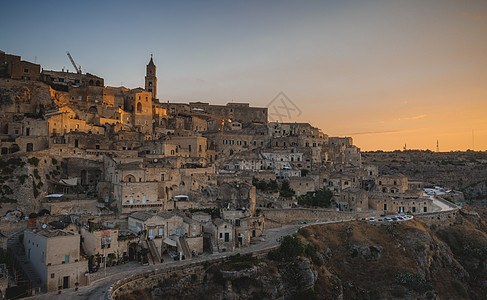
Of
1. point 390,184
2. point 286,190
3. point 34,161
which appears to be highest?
point 34,161

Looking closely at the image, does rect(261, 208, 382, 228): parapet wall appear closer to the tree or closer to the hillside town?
the hillside town

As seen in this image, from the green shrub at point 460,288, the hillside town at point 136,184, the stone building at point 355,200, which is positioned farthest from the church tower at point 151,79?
the green shrub at point 460,288

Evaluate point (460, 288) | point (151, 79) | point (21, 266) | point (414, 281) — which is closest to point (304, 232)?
point (414, 281)

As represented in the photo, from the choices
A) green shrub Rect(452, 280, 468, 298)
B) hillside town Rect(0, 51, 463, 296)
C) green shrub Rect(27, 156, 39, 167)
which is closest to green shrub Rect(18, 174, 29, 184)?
hillside town Rect(0, 51, 463, 296)

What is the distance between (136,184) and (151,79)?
140 ft

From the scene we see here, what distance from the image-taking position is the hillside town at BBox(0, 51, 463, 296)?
2947 cm

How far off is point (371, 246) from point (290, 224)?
929 centimetres

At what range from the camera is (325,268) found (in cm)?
3691

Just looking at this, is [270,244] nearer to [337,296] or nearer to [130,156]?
[337,296]

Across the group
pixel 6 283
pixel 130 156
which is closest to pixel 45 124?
pixel 130 156

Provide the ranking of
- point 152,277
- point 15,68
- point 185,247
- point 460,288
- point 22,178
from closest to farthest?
1. point 152,277
2. point 185,247
3. point 22,178
4. point 460,288
5. point 15,68

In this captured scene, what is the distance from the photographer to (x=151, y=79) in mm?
75312

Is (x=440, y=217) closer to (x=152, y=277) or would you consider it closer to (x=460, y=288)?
(x=460, y=288)

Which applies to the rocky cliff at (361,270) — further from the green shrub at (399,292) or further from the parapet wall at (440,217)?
the parapet wall at (440,217)
